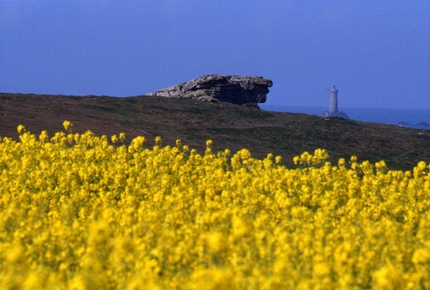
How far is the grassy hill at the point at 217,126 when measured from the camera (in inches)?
996

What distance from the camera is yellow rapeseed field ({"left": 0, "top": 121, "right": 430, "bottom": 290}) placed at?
18.1 ft

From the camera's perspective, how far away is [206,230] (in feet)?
22.8

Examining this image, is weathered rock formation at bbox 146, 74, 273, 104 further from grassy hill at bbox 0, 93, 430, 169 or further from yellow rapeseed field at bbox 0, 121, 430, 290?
yellow rapeseed field at bbox 0, 121, 430, 290

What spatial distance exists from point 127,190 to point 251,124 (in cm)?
2167

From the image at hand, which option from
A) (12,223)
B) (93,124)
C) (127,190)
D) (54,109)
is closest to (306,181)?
(127,190)

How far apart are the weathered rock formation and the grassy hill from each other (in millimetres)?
4665

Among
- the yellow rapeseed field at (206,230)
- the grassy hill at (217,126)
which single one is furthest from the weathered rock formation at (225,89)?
the yellow rapeseed field at (206,230)

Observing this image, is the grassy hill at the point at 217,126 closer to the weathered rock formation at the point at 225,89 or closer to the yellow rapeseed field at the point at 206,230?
the weathered rock formation at the point at 225,89

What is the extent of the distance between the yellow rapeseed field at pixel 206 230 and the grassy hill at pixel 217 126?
422 inches

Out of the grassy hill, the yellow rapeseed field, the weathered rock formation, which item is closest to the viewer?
the yellow rapeseed field

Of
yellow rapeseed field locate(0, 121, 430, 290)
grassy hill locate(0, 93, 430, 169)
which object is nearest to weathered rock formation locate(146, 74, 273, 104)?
grassy hill locate(0, 93, 430, 169)

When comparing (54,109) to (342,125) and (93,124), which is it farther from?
(342,125)

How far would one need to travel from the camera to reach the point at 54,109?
28.7 metres

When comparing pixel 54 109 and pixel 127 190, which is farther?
pixel 54 109
